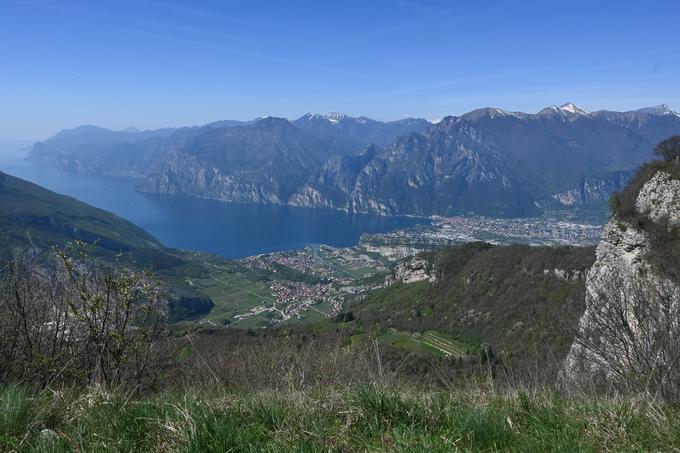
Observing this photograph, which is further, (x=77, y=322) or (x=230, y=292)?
(x=230, y=292)

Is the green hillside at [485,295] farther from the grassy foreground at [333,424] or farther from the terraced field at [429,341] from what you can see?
the grassy foreground at [333,424]

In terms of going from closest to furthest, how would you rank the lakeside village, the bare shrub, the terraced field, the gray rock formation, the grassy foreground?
the grassy foreground, the bare shrub, the terraced field, the gray rock formation, the lakeside village

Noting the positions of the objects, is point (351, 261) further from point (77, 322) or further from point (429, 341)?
point (77, 322)

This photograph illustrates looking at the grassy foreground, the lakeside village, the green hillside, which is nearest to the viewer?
the grassy foreground

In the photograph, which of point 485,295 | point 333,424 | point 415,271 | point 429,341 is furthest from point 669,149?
point 415,271

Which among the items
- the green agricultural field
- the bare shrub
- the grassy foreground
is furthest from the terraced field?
the grassy foreground

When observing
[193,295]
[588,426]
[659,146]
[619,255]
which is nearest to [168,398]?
[588,426]

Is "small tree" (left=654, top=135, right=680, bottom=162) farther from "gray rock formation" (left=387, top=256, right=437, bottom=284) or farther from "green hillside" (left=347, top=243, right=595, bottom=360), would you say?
"gray rock formation" (left=387, top=256, right=437, bottom=284)

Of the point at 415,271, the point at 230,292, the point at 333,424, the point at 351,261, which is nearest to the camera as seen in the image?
the point at 333,424

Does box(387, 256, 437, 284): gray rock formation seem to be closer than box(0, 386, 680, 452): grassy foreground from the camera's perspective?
No

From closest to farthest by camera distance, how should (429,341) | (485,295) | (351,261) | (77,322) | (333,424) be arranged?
(333,424)
(77,322)
(429,341)
(485,295)
(351,261)
